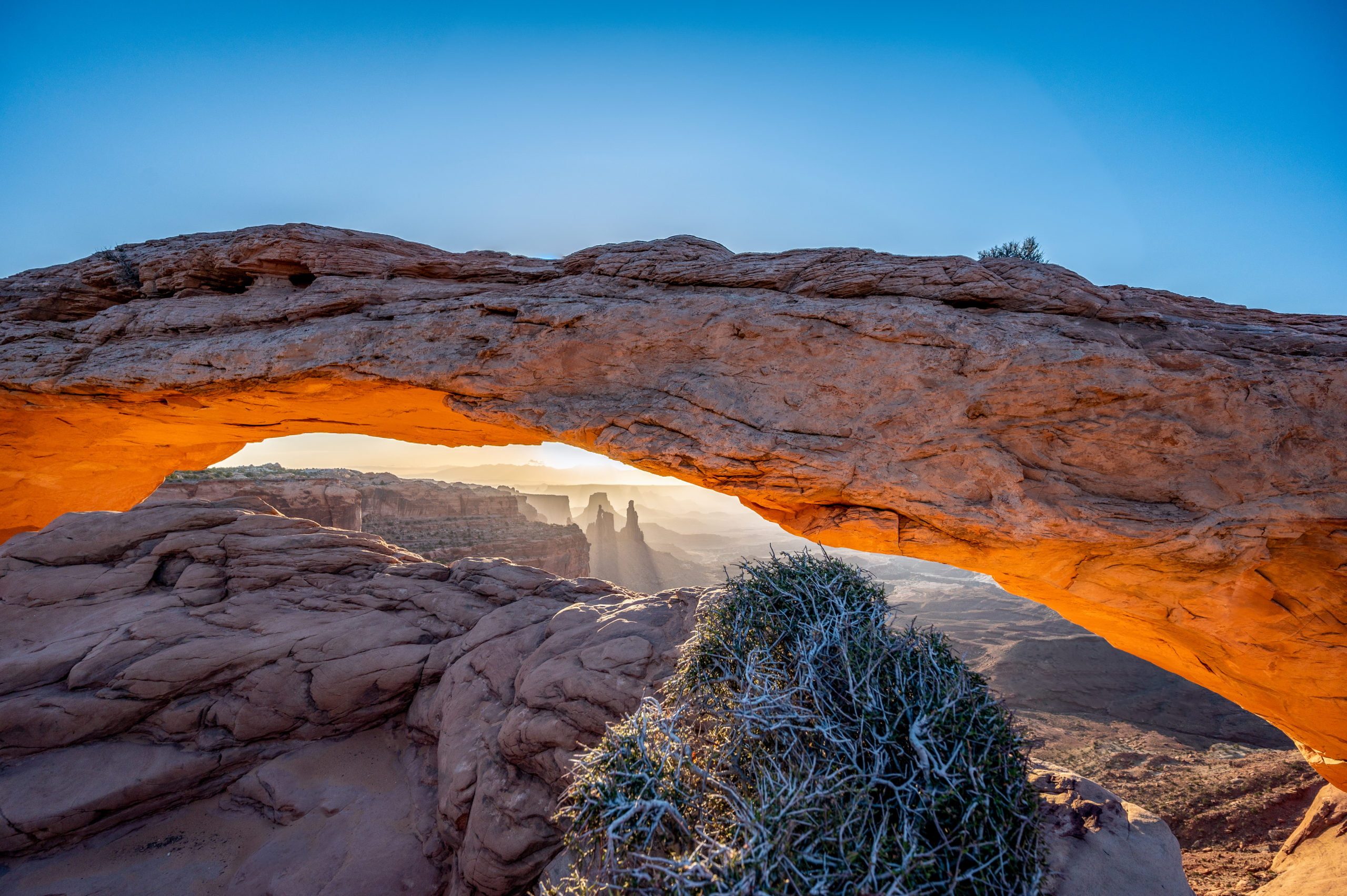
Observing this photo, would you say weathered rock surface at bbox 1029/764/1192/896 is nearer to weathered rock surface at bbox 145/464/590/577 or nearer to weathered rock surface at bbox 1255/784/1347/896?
weathered rock surface at bbox 1255/784/1347/896

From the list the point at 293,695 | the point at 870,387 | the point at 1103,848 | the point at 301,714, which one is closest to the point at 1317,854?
the point at 1103,848

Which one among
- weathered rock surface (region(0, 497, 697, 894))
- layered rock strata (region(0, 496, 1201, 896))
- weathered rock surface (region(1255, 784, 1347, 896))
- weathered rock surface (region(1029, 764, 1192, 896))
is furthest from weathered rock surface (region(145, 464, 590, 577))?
weathered rock surface (region(1255, 784, 1347, 896))

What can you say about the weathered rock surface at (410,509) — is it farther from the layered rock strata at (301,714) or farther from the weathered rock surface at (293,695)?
the layered rock strata at (301,714)

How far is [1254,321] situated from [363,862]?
1269 cm

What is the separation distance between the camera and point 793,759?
146 inches

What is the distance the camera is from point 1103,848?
423 cm

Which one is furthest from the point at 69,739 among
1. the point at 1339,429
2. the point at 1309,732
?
the point at 1309,732

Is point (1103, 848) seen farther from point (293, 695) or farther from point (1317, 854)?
point (293, 695)

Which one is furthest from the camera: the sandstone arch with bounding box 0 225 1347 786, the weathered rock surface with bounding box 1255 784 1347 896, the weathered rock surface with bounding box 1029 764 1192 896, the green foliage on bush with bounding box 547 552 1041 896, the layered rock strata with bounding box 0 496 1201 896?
the weathered rock surface with bounding box 1255 784 1347 896

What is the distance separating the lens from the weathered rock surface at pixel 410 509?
61.7 feet

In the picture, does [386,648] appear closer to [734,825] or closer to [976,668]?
[734,825]

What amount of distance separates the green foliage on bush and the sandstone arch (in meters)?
2.52

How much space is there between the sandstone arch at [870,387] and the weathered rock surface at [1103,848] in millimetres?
2634

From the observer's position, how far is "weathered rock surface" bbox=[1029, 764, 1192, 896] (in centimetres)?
399
